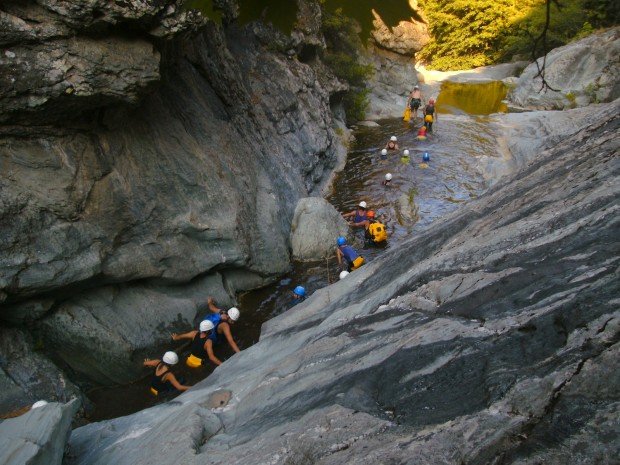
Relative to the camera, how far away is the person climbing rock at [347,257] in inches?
405

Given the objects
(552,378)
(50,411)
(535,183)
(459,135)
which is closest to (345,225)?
(535,183)

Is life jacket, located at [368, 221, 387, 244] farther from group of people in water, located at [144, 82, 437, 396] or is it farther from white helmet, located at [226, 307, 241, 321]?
white helmet, located at [226, 307, 241, 321]

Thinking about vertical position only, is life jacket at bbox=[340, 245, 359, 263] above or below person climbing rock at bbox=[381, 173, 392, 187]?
below

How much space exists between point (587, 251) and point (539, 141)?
14074 millimetres

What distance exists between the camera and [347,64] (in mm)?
21281

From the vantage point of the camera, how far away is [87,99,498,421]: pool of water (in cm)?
A: 837

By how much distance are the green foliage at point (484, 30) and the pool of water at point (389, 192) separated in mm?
10154

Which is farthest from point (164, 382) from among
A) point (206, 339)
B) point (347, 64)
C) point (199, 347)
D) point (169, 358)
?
point (347, 64)

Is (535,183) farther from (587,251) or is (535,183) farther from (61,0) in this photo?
(61,0)

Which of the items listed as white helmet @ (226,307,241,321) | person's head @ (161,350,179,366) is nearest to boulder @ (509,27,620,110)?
white helmet @ (226,307,241,321)

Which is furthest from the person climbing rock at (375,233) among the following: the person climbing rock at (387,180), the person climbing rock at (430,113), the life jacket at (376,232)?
the person climbing rock at (430,113)

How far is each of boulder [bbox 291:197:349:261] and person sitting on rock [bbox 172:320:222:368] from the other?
148 inches

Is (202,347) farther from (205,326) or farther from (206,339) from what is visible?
(205,326)

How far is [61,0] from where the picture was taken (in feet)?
20.8
